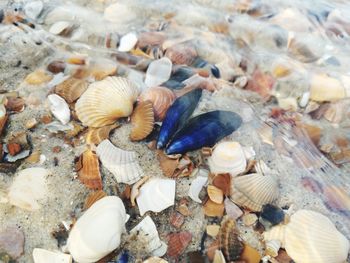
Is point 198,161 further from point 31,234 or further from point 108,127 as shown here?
point 31,234

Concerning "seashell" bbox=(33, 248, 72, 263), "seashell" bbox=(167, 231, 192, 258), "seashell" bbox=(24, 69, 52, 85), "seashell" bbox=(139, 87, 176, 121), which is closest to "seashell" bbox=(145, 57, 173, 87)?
"seashell" bbox=(139, 87, 176, 121)

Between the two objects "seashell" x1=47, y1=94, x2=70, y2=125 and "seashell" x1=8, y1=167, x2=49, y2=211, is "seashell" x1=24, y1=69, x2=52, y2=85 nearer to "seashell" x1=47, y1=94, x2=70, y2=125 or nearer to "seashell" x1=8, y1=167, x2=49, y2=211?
"seashell" x1=47, y1=94, x2=70, y2=125

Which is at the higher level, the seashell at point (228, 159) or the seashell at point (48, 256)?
the seashell at point (228, 159)

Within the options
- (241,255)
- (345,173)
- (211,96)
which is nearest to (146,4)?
(211,96)

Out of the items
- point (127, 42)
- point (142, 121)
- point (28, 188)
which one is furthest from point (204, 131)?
point (127, 42)

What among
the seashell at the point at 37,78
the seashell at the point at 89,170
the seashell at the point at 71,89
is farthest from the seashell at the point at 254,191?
the seashell at the point at 37,78

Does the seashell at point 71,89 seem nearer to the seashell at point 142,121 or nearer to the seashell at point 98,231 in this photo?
the seashell at point 142,121
